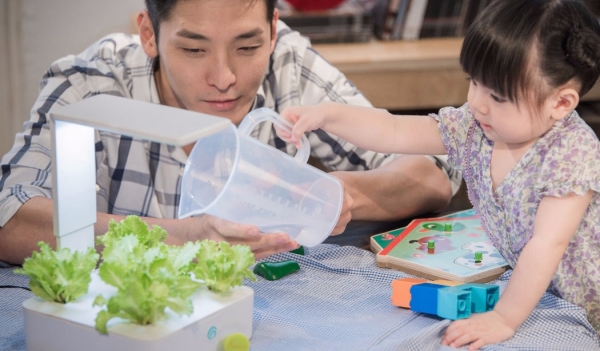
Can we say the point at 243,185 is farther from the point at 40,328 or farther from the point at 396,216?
the point at 396,216

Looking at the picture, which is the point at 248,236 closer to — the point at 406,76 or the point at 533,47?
the point at 533,47

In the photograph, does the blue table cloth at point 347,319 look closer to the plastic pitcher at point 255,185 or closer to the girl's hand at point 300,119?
the plastic pitcher at point 255,185

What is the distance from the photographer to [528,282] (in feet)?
3.51

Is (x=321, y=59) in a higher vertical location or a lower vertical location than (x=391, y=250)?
higher

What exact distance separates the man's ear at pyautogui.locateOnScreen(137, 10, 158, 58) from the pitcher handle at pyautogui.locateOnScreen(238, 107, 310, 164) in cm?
53

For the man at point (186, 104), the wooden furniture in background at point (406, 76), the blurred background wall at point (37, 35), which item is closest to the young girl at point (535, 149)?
the man at point (186, 104)

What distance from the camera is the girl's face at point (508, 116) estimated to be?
44.4 inches

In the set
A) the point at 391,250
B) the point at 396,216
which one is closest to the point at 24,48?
the point at 396,216

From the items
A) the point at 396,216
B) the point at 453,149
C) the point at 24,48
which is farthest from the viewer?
the point at 24,48

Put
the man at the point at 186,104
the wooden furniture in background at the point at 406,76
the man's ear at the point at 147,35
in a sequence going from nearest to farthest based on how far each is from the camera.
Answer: the man at the point at 186,104 → the man's ear at the point at 147,35 → the wooden furniture in background at the point at 406,76

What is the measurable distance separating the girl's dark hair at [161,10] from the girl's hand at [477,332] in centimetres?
76

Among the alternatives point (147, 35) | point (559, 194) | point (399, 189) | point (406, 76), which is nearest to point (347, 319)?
point (559, 194)

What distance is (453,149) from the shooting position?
133 centimetres

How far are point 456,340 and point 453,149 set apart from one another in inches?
15.1
